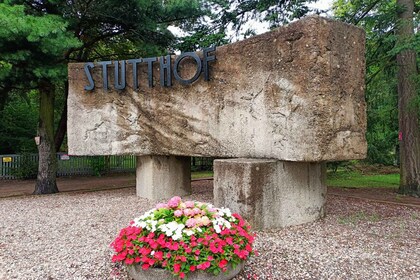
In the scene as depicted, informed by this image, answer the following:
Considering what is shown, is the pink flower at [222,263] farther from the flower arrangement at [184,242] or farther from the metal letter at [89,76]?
the metal letter at [89,76]

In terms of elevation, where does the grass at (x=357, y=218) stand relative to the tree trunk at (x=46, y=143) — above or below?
below

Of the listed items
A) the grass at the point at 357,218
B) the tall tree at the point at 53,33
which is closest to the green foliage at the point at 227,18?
the tall tree at the point at 53,33

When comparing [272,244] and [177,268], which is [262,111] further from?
[177,268]

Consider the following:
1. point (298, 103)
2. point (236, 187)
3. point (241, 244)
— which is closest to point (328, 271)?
point (241, 244)

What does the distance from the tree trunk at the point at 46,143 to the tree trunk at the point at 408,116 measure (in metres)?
9.16

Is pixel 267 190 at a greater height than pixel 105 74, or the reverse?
pixel 105 74

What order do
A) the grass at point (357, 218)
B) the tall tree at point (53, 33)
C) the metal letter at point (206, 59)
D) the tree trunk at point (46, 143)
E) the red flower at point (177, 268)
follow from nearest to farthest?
the red flower at point (177, 268)
the grass at point (357, 218)
the metal letter at point (206, 59)
the tall tree at point (53, 33)
the tree trunk at point (46, 143)

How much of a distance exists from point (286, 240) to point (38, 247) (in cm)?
330

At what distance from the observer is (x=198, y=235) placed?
3.28 meters

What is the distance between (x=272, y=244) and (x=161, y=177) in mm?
3872

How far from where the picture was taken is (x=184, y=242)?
3.20 m

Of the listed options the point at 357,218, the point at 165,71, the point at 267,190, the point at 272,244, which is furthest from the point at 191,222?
the point at 165,71

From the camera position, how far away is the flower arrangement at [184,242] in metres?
3.14

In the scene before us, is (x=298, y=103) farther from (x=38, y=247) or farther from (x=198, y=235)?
(x=38, y=247)
